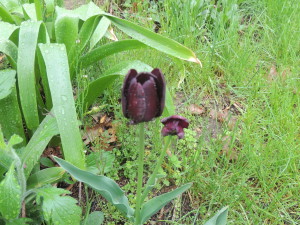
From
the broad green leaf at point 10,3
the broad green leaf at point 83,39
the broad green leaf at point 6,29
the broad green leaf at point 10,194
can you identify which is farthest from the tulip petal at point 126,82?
the broad green leaf at point 10,3

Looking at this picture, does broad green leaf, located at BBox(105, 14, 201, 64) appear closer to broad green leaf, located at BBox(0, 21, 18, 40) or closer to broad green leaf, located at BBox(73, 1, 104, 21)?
broad green leaf, located at BBox(73, 1, 104, 21)

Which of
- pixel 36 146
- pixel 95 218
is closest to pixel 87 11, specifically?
pixel 36 146

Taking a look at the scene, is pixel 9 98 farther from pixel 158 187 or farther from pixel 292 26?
pixel 292 26

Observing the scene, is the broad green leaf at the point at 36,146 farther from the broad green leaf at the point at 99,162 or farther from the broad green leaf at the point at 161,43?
the broad green leaf at the point at 161,43

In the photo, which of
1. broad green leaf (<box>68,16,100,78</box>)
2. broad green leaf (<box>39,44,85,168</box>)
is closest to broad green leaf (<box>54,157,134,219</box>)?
broad green leaf (<box>39,44,85,168</box>)

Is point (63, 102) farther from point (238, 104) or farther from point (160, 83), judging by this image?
point (238, 104)

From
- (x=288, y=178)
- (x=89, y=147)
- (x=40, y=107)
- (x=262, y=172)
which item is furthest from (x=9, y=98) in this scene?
(x=288, y=178)
